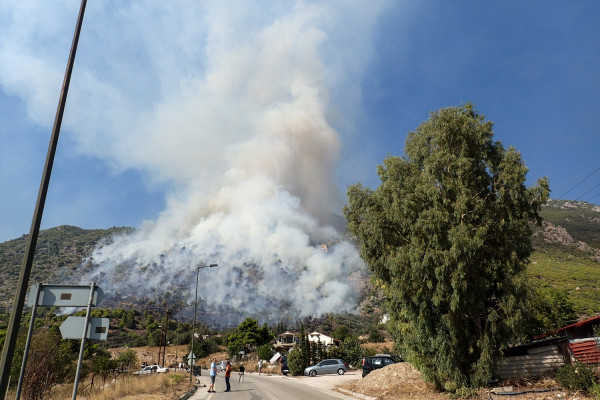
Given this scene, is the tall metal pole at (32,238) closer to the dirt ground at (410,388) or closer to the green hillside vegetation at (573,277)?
the dirt ground at (410,388)

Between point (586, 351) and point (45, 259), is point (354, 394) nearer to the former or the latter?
point (586, 351)

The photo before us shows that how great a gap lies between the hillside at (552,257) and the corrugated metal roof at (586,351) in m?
16.7

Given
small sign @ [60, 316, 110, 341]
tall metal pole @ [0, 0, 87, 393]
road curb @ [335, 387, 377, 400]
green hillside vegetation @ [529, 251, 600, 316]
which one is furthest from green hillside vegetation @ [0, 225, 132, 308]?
green hillside vegetation @ [529, 251, 600, 316]

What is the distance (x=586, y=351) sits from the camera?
14445mm

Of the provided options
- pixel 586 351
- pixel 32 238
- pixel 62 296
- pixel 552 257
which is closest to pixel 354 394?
pixel 586 351

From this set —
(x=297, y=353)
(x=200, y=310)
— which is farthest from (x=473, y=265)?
(x=200, y=310)

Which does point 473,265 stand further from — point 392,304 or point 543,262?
point 543,262

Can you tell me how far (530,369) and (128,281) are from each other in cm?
21169

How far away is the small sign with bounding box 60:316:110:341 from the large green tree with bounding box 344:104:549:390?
1122cm

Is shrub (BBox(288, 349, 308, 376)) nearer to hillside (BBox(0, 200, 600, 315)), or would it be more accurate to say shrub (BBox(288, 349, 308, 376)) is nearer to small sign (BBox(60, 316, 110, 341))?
hillside (BBox(0, 200, 600, 315))

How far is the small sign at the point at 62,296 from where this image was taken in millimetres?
7230

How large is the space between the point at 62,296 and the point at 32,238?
1676 millimetres

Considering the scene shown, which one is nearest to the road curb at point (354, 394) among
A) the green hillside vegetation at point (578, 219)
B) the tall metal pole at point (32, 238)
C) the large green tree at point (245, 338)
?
the tall metal pole at point (32, 238)

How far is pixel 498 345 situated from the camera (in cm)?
1466
